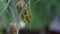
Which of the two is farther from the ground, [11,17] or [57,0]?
[57,0]

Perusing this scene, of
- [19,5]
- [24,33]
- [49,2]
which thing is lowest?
Answer: [24,33]

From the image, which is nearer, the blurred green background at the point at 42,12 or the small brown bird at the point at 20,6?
the small brown bird at the point at 20,6

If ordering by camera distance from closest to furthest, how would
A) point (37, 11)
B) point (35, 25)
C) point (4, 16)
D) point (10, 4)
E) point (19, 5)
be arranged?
1. point (19, 5)
2. point (10, 4)
3. point (4, 16)
4. point (37, 11)
5. point (35, 25)

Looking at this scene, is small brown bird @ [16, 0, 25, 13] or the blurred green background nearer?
small brown bird @ [16, 0, 25, 13]

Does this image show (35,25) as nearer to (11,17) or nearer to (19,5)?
(11,17)

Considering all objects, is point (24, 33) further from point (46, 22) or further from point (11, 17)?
point (11, 17)

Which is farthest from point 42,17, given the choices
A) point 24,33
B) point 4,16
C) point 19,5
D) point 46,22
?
point 19,5

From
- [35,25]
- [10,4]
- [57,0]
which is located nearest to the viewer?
[10,4]

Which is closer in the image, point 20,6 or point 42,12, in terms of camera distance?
point 20,6

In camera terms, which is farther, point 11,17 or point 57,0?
point 57,0
